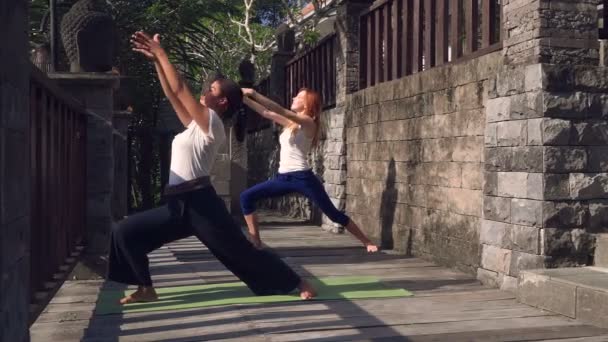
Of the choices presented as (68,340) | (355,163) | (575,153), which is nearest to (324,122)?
(355,163)

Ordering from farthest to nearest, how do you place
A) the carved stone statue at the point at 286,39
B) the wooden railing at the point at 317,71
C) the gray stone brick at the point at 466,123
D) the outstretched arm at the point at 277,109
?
the carved stone statue at the point at 286,39 → the wooden railing at the point at 317,71 → the outstretched arm at the point at 277,109 → the gray stone brick at the point at 466,123

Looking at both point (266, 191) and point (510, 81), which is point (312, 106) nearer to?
point (266, 191)

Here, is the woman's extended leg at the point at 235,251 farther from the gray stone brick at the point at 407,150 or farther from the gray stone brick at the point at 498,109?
the gray stone brick at the point at 407,150

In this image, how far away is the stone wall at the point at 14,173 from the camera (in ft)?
7.68

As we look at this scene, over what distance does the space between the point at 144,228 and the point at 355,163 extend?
4943 mm

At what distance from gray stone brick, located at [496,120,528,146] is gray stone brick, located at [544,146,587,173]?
25 cm

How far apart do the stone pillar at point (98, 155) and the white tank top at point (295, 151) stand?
187 centimetres

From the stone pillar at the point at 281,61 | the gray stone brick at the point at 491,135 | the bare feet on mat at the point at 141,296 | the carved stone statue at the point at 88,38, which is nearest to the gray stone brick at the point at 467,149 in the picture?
the gray stone brick at the point at 491,135

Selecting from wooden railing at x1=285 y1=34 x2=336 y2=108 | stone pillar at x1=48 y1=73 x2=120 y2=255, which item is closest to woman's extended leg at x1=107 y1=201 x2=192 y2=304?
stone pillar at x1=48 y1=73 x2=120 y2=255

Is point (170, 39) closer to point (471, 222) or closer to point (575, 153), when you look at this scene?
point (471, 222)

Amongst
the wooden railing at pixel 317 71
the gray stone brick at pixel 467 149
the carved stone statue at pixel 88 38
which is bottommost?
the gray stone brick at pixel 467 149

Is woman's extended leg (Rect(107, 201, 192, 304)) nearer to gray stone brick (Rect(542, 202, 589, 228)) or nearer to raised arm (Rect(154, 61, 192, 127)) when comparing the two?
raised arm (Rect(154, 61, 192, 127))

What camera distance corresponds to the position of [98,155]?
6.07m

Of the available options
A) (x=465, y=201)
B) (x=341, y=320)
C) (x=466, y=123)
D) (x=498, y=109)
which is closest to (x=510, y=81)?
(x=498, y=109)
